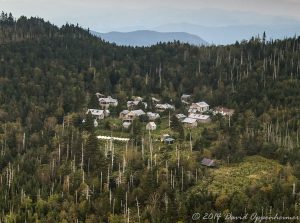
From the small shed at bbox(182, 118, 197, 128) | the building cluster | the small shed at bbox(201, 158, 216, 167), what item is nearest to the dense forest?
the small shed at bbox(201, 158, 216, 167)

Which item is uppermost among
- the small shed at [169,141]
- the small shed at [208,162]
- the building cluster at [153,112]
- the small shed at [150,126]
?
the building cluster at [153,112]

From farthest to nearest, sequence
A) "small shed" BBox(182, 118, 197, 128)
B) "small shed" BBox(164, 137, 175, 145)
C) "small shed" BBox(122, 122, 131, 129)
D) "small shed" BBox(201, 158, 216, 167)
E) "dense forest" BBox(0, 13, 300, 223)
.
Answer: "small shed" BBox(182, 118, 197, 128) < "small shed" BBox(122, 122, 131, 129) < "small shed" BBox(164, 137, 175, 145) < "small shed" BBox(201, 158, 216, 167) < "dense forest" BBox(0, 13, 300, 223)

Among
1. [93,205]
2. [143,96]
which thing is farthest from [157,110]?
[93,205]

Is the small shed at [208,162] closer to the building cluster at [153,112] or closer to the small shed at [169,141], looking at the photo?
the small shed at [169,141]

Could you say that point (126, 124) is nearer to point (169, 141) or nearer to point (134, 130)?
point (134, 130)

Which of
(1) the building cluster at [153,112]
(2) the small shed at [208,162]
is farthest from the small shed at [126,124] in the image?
(2) the small shed at [208,162]

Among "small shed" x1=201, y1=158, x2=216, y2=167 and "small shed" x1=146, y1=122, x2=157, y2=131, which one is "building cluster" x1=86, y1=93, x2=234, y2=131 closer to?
"small shed" x1=146, y1=122, x2=157, y2=131

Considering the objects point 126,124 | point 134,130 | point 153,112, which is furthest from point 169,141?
point 153,112

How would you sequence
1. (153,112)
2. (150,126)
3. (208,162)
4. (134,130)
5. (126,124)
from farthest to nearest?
(153,112), (126,124), (150,126), (134,130), (208,162)
